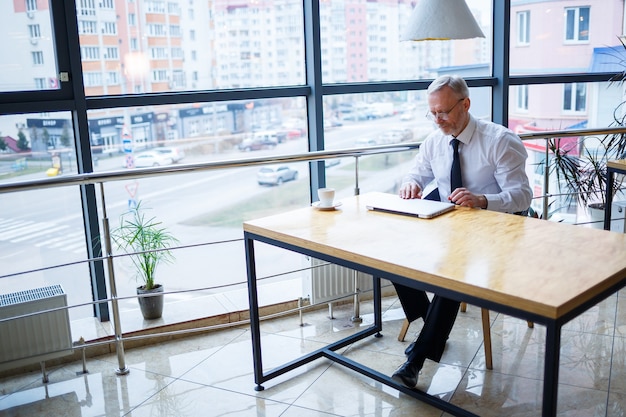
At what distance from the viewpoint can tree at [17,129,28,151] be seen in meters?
3.46

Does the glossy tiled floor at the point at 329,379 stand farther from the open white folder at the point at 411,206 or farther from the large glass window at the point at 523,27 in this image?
the large glass window at the point at 523,27

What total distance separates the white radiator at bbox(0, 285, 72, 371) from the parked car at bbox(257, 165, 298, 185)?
4.88 feet

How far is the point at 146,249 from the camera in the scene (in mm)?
3592

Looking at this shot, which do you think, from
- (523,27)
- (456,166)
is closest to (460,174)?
(456,166)

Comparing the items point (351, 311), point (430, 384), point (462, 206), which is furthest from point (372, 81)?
point (430, 384)

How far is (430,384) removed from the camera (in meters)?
2.82

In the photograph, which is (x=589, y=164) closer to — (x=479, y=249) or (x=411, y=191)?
(x=411, y=191)

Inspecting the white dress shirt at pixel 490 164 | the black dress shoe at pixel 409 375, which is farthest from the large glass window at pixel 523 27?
the black dress shoe at pixel 409 375

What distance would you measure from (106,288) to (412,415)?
6.40ft

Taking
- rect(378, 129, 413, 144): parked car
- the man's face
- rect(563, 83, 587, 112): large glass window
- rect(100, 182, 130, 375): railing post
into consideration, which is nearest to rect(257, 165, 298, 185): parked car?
rect(378, 129, 413, 144): parked car

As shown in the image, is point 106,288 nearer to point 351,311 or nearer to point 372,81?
point 351,311

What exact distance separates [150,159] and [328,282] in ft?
4.13

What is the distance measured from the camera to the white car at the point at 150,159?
12.5ft

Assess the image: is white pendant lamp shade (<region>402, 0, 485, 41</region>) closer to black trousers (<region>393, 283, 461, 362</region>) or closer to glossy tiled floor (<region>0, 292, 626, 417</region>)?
black trousers (<region>393, 283, 461, 362</region>)
